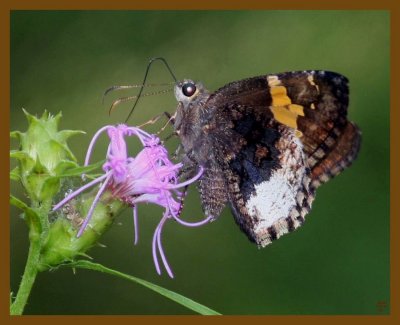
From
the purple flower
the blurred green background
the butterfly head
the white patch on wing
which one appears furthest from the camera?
the blurred green background

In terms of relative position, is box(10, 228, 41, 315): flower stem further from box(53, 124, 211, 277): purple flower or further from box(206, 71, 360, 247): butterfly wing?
box(206, 71, 360, 247): butterfly wing

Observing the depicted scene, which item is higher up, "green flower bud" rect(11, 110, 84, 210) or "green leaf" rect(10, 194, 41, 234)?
"green flower bud" rect(11, 110, 84, 210)

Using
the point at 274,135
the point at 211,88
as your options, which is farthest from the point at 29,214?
the point at 211,88

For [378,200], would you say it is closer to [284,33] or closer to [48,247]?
[284,33]

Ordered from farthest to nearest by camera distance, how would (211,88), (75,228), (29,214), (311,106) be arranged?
1. (211,88)
2. (311,106)
3. (75,228)
4. (29,214)

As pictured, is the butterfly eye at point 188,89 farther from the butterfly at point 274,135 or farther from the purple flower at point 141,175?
the purple flower at point 141,175

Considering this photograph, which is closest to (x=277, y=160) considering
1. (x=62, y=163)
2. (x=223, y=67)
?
(x=62, y=163)

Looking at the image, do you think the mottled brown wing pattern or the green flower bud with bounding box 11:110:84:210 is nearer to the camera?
the green flower bud with bounding box 11:110:84:210

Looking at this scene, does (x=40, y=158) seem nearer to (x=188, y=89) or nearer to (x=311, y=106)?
(x=188, y=89)

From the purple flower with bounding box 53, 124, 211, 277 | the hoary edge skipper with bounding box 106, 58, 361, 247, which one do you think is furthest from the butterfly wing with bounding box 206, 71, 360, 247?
the purple flower with bounding box 53, 124, 211, 277
